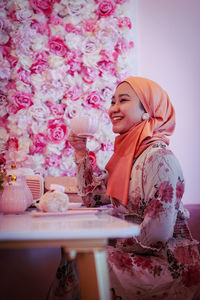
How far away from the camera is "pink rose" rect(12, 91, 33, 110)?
6.89ft

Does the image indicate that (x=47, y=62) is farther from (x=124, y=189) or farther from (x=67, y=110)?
(x=124, y=189)

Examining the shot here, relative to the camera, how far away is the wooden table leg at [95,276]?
0.68 meters

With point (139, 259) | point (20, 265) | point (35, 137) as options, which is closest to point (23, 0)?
point (35, 137)

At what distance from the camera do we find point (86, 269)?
71 cm

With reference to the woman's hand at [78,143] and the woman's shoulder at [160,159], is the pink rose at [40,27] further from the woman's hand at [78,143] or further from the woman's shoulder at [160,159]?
the woman's shoulder at [160,159]

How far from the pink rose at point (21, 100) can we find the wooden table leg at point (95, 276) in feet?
5.16

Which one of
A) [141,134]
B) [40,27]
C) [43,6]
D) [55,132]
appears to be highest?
[43,6]

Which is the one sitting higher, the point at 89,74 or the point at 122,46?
the point at 122,46

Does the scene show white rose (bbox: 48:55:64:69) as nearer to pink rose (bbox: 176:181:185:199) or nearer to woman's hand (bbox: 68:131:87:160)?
woman's hand (bbox: 68:131:87:160)

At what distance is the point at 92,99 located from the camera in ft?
7.18

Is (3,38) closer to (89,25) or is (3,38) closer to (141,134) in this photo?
(89,25)

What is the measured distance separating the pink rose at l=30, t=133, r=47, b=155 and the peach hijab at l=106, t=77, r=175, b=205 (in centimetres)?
73

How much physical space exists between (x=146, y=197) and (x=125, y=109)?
47 cm

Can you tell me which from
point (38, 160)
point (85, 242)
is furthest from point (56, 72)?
point (85, 242)
